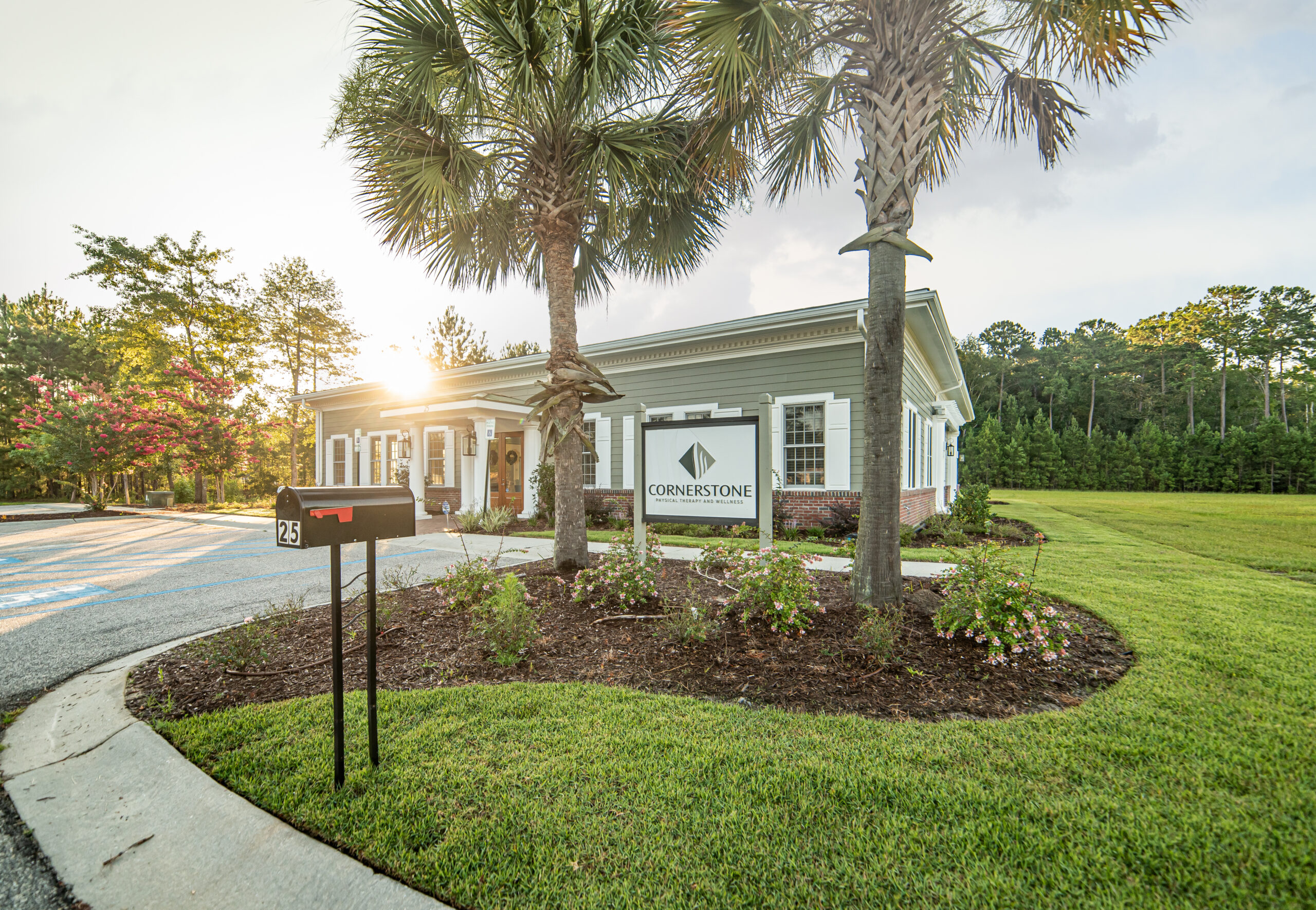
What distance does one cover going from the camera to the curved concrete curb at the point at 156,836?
153 cm

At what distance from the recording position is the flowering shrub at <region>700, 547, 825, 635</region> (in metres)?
3.52

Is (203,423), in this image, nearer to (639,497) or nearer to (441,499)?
→ (441,499)

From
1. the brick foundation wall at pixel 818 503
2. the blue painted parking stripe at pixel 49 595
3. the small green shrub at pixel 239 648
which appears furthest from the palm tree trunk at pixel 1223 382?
the blue painted parking stripe at pixel 49 595

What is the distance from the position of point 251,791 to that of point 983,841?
2729 millimetres

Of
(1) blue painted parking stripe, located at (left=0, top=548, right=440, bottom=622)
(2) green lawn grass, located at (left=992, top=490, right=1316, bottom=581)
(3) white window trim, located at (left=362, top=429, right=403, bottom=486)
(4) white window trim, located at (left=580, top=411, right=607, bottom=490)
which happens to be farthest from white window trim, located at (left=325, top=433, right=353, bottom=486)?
(2) green lawn grass, located at (left=992, top=490, right=1316, bottom=581)

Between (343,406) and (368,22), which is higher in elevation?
(368,22)

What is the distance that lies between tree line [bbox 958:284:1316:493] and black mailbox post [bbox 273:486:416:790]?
121 ft

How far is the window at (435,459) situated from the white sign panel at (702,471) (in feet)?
38.2

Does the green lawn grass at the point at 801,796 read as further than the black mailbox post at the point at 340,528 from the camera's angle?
No

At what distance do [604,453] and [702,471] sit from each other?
769 cm

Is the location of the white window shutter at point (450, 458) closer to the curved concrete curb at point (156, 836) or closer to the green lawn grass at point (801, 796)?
the curved concrete curb at point (156, 836)

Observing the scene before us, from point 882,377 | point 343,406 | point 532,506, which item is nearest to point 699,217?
point 882,377

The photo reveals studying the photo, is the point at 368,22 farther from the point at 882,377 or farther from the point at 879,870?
the point at 879,870

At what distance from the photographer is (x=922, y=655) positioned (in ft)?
10.6
